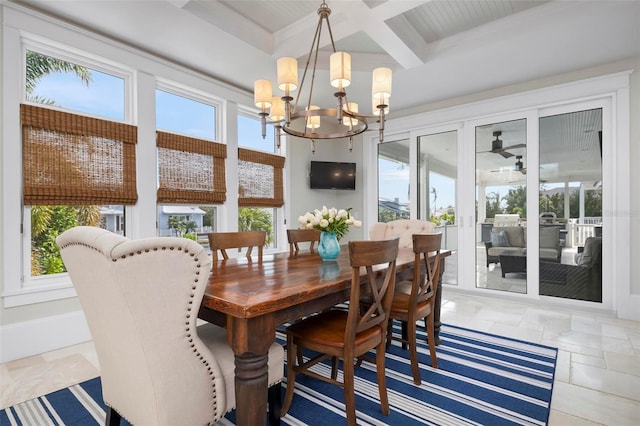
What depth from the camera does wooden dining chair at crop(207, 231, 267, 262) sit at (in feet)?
7.98

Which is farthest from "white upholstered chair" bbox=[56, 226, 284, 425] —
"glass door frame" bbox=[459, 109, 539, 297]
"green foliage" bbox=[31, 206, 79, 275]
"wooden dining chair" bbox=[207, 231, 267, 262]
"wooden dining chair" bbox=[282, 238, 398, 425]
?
"glass door frame" bbox=[459, 109, 539, 297]

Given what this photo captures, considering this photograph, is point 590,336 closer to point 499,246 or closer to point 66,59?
point 499,246

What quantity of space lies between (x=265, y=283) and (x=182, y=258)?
0.56 m

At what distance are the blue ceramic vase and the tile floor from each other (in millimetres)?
1528

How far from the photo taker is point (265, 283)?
5.22 feet

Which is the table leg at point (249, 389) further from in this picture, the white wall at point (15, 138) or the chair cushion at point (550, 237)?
the chair cushion at point (550, 237)

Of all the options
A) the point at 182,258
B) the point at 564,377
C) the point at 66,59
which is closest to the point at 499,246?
the point at 564,377

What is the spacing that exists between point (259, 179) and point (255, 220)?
0.58m

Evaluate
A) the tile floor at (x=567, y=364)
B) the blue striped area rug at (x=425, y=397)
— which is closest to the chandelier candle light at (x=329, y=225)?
the blue striped area rug at (x=425, y=397)

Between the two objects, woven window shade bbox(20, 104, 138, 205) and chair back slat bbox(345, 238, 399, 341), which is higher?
woven window shade bbox(20, 104, 138, 205)

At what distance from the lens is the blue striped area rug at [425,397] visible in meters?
1.73

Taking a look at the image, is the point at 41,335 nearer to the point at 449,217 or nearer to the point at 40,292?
the point at 40,292

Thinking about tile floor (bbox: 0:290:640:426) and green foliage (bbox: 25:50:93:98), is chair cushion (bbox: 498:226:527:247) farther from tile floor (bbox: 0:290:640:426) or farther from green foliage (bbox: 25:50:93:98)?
green foliage (bbox: 25:50:93:98)

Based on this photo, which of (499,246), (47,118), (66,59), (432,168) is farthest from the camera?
(432,168)
